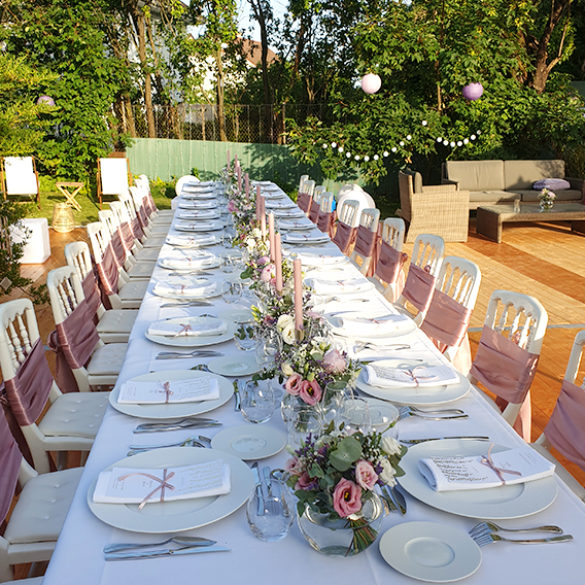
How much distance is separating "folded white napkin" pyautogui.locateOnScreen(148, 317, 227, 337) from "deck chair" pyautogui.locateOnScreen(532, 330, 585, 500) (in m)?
1.23

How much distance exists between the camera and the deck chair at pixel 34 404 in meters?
2.16

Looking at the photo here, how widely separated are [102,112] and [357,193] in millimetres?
5604

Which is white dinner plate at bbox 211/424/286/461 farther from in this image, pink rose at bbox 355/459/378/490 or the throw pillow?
the throw pillow

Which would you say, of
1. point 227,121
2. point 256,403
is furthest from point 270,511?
point 227,121

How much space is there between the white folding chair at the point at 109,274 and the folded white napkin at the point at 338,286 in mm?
1405

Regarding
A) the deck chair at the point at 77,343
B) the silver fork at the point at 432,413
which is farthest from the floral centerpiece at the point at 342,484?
the deck chair at the point at 77,343

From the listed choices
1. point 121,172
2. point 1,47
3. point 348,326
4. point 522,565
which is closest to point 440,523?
point 522,565

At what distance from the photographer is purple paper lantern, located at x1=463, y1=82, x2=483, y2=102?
9.23 metres

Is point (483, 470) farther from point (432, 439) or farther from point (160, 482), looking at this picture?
point (160, 482)

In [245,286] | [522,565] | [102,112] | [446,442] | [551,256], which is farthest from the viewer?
[102,112]

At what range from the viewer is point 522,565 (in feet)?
3.93

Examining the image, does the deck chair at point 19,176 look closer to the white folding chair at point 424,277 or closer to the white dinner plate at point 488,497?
the white folding chair at point 424,277

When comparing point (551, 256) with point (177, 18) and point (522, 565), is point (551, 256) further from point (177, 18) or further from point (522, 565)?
point (177, 18)

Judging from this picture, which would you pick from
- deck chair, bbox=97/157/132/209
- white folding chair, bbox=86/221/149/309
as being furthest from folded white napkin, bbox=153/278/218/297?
deck chair, bbox=97/157/132/209
